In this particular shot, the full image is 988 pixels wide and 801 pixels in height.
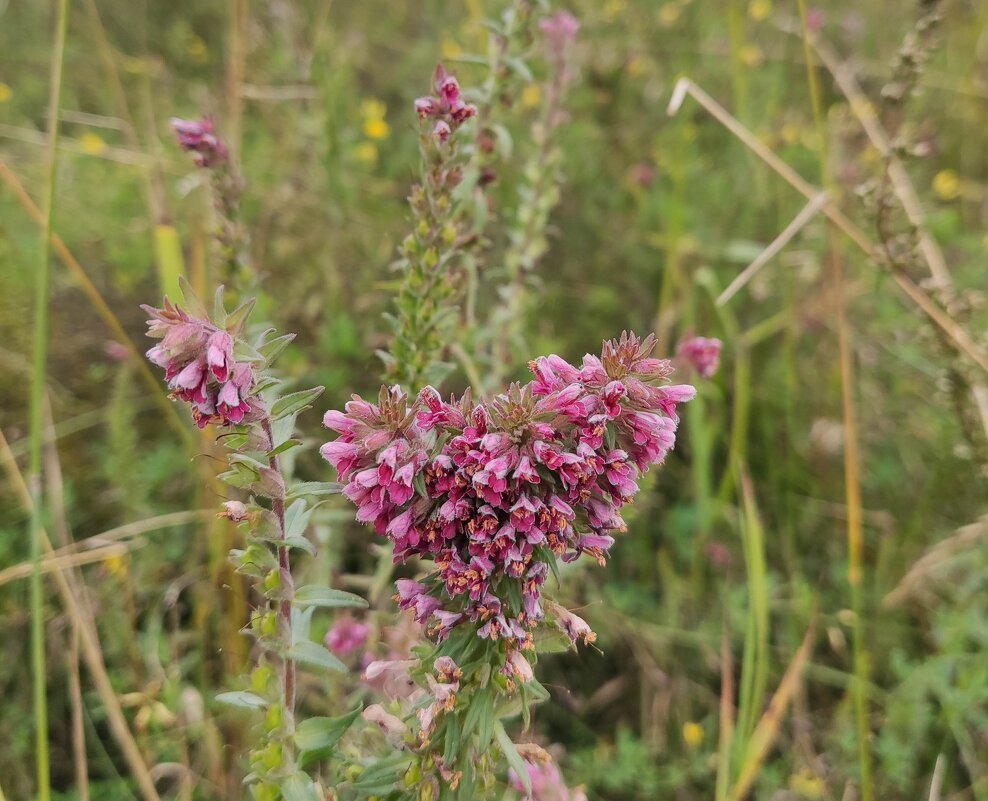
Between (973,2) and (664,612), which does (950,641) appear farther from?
(973,2)

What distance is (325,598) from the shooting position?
1.38 metres

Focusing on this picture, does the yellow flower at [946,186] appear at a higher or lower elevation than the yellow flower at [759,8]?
lower

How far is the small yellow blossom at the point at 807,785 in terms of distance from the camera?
8.30ft

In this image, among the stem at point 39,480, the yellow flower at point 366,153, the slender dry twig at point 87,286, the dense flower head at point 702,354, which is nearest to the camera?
the stem at point 39,480

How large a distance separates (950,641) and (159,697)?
285 cm

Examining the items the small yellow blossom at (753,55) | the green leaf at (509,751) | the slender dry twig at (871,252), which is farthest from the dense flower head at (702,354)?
the small yellow blossom at (753,55)

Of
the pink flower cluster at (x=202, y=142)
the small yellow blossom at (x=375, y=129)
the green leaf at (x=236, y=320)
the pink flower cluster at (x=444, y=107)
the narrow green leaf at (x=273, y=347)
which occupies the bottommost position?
the small yellow blossom at (x=375, y=129)

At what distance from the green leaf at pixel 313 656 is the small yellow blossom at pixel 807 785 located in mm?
1969

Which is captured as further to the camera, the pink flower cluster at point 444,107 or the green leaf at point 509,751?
the pink flower cluster at point 444,107

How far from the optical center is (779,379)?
11.9 feet

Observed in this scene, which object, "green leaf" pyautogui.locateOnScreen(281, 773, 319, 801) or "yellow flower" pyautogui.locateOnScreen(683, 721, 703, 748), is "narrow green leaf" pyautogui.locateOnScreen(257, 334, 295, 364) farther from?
"yellow flower" pyautogui.locateOnScreen(683, 721, 703, 748)

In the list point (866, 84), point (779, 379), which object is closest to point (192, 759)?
point (779, 379)

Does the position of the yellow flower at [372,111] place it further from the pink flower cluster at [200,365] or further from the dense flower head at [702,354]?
the pink flower cluster at [200,365]

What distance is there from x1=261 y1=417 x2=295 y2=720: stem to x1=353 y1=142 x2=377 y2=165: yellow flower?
9.47 ft
